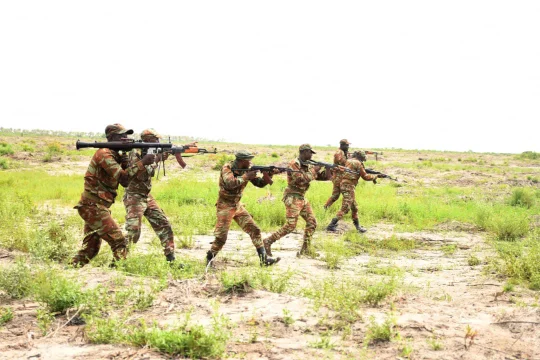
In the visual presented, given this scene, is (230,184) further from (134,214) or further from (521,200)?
(521,200)

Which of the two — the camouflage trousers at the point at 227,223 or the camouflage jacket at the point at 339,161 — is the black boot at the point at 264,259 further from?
the camouflage jacket at the point at 339,161

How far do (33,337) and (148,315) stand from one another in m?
1.06

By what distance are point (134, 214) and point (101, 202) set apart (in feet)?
2.46

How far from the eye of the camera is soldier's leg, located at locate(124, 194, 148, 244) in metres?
6.78

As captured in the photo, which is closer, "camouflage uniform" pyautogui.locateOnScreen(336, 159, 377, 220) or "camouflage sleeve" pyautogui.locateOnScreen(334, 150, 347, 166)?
"camouflage uniform" pyautogui.locateOnScreen(336, 159, 377, 220)

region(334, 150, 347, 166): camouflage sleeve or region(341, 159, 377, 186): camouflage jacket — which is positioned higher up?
region(334, 150, 347, 166): camouflage sleeve

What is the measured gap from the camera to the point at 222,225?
7.13 metres

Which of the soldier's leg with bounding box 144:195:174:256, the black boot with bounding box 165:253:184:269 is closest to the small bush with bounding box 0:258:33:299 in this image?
the black boot with bounding box 165:253:184:269

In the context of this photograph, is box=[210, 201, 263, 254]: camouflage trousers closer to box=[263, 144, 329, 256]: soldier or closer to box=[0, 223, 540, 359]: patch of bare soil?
box=[0, 223, 540, 359]: patch of bare soil

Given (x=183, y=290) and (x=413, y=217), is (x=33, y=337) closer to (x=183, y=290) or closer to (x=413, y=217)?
(x=183, y=290)

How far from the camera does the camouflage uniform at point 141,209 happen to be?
22.3ft

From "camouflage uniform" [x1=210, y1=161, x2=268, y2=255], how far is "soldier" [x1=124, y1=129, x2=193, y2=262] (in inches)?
28.3

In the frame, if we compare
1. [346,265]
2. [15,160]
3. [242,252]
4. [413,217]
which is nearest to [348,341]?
[346,265]

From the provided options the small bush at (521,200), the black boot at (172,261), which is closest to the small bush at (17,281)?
the black boot at (172,261)
